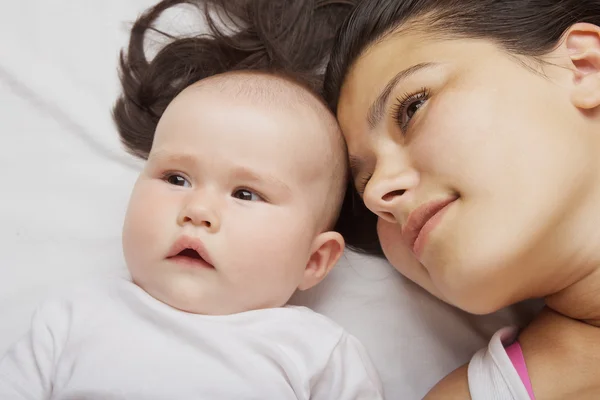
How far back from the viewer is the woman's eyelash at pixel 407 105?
3.34 ft

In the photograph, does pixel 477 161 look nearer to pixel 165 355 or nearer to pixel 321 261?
pixel 321 261

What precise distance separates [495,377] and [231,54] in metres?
0.84

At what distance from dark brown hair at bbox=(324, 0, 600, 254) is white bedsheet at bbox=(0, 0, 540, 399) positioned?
435 millimetres

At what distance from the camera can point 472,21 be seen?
3.40ft

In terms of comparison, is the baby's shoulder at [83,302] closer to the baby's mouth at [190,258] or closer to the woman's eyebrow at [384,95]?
the baby's mouth at [190,258]

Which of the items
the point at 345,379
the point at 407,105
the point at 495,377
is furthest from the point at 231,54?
the point at 495,377

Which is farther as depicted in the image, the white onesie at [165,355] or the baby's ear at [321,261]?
the baby's ear at [321,261]

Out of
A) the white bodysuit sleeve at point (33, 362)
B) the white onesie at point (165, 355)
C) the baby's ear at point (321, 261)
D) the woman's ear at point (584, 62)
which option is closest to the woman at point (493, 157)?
the woman's ear at point (584, 62)

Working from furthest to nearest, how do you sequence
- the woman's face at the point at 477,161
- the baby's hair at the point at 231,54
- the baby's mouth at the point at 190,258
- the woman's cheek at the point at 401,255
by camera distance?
the baby's hair at the point at 231,54
the woman's cheek at the point at 401,255
the baby's mouth at the point at 190,258
the woman's face at the point at 477,161

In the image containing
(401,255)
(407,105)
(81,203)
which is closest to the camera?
(407,105)

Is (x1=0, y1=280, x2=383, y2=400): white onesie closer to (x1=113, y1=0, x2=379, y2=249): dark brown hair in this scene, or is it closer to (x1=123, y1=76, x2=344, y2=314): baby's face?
(x1=123, y1=76, x2=344, y2=314): baby's face

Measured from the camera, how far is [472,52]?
1.00 metres

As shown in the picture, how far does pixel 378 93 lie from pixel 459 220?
0.25 metres

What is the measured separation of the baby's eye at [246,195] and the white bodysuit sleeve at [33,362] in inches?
14.1
